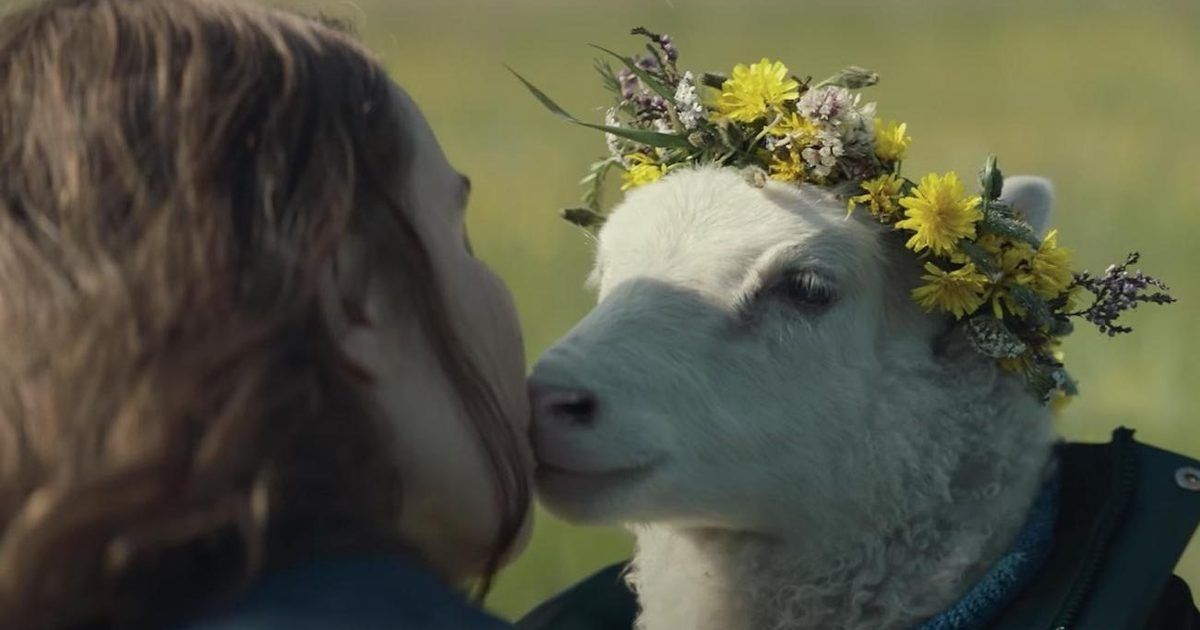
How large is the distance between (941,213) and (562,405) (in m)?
0.70

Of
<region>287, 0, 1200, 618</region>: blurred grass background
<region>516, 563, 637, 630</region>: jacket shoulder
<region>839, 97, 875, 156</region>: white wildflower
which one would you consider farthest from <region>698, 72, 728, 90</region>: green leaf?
<region>287, 0, 1200, 618</region>: blurred grass background

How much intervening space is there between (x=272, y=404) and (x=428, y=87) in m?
9.16

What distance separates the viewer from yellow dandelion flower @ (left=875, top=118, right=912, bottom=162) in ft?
8.61

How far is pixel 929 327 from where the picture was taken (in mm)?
2744

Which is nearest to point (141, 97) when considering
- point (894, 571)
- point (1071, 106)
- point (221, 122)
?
point (221, 122)

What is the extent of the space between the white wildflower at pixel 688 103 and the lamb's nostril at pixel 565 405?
639mm

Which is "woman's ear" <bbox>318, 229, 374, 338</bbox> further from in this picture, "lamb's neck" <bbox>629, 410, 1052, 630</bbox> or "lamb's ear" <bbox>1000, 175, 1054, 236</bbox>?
"lamb's ear" <bbox>1000, 175, 1054, 236</bbox>

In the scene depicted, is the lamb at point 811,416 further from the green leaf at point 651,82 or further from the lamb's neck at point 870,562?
the green leaf at point 651,82

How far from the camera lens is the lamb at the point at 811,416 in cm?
257

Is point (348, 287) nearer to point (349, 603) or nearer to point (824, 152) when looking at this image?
point (349, 603)

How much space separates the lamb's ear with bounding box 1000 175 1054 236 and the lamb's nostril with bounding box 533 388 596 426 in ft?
3.37

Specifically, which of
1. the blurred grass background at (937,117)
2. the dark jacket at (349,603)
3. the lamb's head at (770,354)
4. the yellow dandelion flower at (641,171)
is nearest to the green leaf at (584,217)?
the yellow dandelion flower at (641,171)

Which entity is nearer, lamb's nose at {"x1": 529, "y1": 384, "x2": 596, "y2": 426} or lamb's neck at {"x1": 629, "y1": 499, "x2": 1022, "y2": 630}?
lamb's nose at {"x1": 529, "y1": 384, "x2": 596, "y2": 426}

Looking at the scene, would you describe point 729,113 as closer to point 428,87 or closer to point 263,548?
point 263,548
